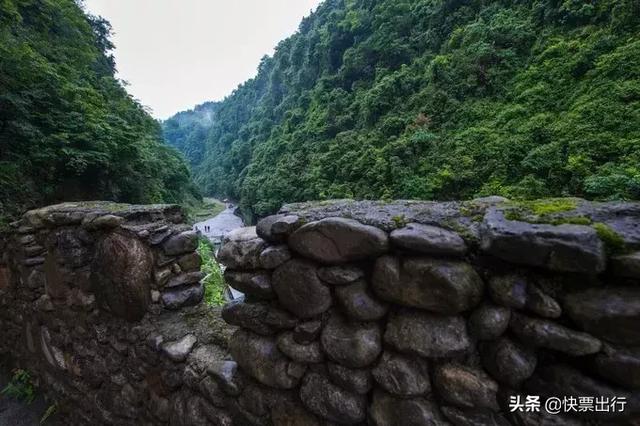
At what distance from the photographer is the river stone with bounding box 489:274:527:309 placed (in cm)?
102

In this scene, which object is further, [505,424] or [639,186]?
[639,186]

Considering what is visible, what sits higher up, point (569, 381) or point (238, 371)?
point (569, 381)

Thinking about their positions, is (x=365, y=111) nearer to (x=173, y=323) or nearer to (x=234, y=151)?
(x=173, y=323)

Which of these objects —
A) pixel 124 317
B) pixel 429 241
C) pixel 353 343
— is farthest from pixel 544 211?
pixel 124 317

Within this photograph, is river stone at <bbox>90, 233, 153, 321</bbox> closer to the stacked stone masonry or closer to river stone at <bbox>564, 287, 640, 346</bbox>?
the stacked stone masonry

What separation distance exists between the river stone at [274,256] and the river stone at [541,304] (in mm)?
979

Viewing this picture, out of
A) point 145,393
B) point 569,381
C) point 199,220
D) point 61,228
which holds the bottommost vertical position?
point 199,220

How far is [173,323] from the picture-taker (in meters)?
2.30

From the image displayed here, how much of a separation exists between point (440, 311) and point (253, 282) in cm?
91

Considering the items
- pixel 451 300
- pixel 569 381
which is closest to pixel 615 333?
pixel 569 381

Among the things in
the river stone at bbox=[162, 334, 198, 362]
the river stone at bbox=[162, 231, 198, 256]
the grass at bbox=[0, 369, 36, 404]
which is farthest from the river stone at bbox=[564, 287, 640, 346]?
the grass at bbox=[0, 369, 36, 404]

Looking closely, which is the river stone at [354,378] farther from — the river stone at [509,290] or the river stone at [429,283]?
the river stone at [509,290]

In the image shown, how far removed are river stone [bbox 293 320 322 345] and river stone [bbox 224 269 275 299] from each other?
0.75 feet

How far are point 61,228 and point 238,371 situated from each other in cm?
228
